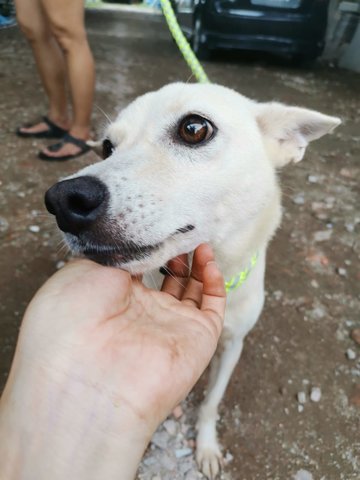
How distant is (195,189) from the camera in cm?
144

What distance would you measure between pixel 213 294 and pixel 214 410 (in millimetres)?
925

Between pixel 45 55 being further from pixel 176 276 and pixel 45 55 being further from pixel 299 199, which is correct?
pixel 176 276

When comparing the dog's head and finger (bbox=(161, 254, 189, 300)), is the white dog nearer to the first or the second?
the dog's head

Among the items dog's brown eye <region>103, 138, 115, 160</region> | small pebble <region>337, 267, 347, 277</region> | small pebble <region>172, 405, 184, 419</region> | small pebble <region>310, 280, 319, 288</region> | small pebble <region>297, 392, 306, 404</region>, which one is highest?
dog's brown eye <region>103, 138, 115, 160</region>

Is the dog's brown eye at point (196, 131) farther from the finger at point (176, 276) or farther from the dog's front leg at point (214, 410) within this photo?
the dog's front leg at point (214, 410)

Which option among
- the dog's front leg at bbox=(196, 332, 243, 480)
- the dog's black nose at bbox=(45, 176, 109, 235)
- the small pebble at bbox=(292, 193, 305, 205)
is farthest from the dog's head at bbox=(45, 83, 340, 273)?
the small pebble at bbox=(292, 193, 305, 205)

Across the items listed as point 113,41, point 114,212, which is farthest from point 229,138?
point 113,41

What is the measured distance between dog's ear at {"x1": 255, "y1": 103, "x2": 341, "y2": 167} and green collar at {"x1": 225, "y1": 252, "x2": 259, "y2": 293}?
456 millimetres

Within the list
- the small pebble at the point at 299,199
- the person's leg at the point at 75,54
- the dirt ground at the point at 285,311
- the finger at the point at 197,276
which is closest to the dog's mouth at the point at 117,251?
the finger at the point at 197,276

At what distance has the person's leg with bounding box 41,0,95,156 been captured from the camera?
10.3 ft

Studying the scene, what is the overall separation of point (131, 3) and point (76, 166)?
41.6ft

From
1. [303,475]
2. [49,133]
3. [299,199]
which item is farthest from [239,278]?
[49,133]

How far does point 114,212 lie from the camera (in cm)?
128

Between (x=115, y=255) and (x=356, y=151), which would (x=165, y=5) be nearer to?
(x=115, y=255)
